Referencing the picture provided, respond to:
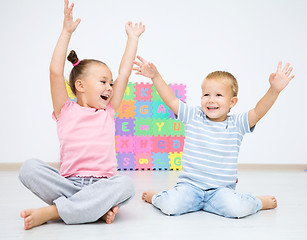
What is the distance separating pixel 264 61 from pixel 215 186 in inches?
69.3

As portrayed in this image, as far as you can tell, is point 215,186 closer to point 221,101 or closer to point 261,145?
point 221,101

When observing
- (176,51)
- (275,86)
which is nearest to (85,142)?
(275,86)

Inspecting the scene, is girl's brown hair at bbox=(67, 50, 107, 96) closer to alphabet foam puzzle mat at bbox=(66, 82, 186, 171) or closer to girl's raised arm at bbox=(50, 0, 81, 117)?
girl's raised arm at bbox=(50, 0, 81, 117)

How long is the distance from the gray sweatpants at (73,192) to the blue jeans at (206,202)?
0.56 feet

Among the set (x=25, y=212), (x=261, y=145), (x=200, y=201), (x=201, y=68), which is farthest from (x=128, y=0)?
(x=25, y=212)

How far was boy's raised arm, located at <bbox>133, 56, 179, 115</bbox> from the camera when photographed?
4.12 feet

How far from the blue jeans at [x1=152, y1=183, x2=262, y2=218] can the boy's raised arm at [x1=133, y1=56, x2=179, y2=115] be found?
30 cm

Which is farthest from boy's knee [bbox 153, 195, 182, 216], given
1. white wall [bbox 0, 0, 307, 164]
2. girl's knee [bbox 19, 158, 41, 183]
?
white wall [bbox 0, 0, 307, 164]

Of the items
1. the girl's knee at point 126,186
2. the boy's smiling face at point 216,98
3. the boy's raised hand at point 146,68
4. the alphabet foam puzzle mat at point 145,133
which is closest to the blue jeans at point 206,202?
the girl's knee at point 126,186

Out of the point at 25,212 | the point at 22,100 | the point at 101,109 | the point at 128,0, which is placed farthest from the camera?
the point at 128,0

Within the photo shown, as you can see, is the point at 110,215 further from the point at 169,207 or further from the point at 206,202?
the point at 206,202

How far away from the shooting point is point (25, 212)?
97 cm

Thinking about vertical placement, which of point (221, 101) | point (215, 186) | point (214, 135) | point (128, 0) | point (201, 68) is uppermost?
point (128, 0)

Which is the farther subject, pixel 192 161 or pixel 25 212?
pixel 192 161
